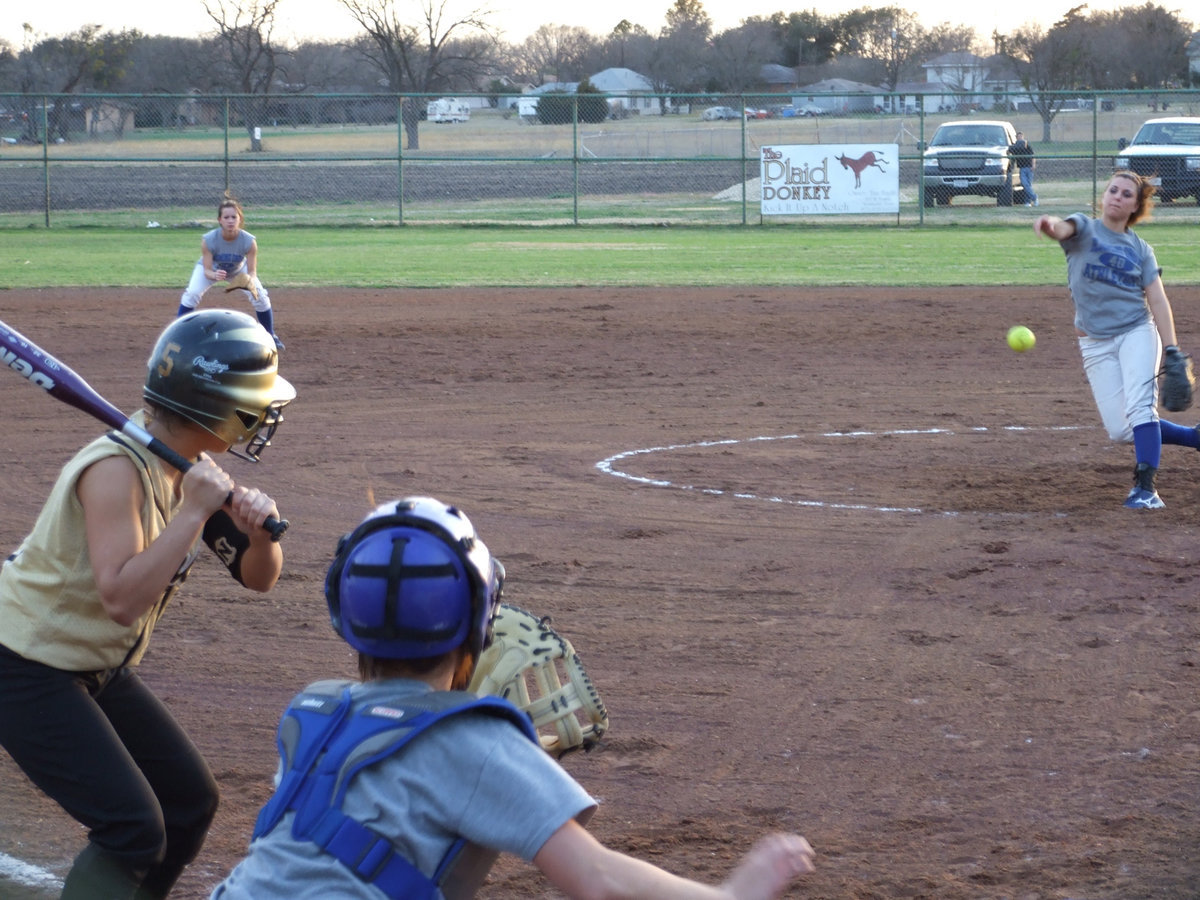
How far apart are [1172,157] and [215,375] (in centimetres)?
2923

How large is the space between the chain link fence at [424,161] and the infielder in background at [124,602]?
83.0 ft

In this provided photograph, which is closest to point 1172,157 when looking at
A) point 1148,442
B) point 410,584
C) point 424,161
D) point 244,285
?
point 424,161

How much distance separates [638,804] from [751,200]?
2965 cm

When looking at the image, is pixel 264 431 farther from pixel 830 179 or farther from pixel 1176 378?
pixel 830 179

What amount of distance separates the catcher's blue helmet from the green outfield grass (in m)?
16.7

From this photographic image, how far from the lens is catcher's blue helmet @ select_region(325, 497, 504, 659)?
2078 millimetres

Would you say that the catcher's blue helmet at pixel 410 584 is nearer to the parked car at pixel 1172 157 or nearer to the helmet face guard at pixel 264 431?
the helmet face guard at pixel 264 431

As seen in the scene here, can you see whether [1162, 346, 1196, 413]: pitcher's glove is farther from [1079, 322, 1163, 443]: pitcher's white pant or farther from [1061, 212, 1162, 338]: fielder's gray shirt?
[1061, 212, 1162, 338]: fielder's gray shirt

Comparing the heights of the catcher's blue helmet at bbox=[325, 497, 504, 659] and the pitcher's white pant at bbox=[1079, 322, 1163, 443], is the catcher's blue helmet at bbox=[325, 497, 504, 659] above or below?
above

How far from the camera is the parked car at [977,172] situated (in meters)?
30.1

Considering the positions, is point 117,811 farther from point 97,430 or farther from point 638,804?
point 97,430

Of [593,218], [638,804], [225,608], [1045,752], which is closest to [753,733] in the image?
[638,804]

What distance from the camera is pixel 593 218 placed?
1191 inches

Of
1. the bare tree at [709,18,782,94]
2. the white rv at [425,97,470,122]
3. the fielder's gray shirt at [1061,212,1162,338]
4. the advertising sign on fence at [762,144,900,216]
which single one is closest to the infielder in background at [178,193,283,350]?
the fielder's gray shirt at [1061,212,1162,338]
